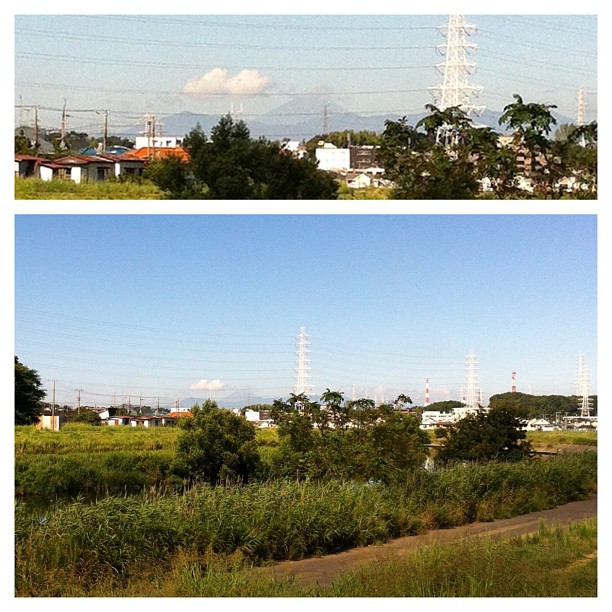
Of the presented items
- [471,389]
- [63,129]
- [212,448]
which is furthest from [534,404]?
[63,129]

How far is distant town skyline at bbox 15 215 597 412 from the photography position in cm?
676

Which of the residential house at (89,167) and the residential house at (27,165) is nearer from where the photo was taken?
the residential house at (27,165)

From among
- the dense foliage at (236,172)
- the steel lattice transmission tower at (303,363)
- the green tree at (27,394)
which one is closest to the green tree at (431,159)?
the dense foliage at (236,172)

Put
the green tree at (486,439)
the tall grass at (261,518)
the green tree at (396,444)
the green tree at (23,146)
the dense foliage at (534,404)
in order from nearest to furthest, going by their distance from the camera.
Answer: the tall grass at (261,518), the green tree at (23,146), the green tree at (396,444), the dense foliage at (534,404), the green tree at (486,439)

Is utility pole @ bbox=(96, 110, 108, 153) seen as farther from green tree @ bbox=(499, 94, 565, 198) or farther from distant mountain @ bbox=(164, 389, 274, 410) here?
green tree @ bbox=(499, 94, 565, 198)

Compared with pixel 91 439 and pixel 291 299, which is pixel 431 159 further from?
pixel 91 439

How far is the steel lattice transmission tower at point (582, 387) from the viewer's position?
23.7 feet

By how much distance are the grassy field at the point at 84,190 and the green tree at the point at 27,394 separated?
4.68 ft

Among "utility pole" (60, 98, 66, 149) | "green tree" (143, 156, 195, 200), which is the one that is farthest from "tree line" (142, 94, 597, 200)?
"utility pole" (60, 98, 66, 149)

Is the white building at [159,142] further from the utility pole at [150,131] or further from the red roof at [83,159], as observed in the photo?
the red roof at [83,159]

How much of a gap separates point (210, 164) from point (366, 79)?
45.9 inches

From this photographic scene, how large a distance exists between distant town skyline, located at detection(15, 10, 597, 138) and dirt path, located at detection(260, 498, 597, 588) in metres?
2.80

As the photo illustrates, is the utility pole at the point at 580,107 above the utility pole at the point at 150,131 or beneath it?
above

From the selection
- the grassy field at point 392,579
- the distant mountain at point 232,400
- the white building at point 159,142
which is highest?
the white building at point 159,142
